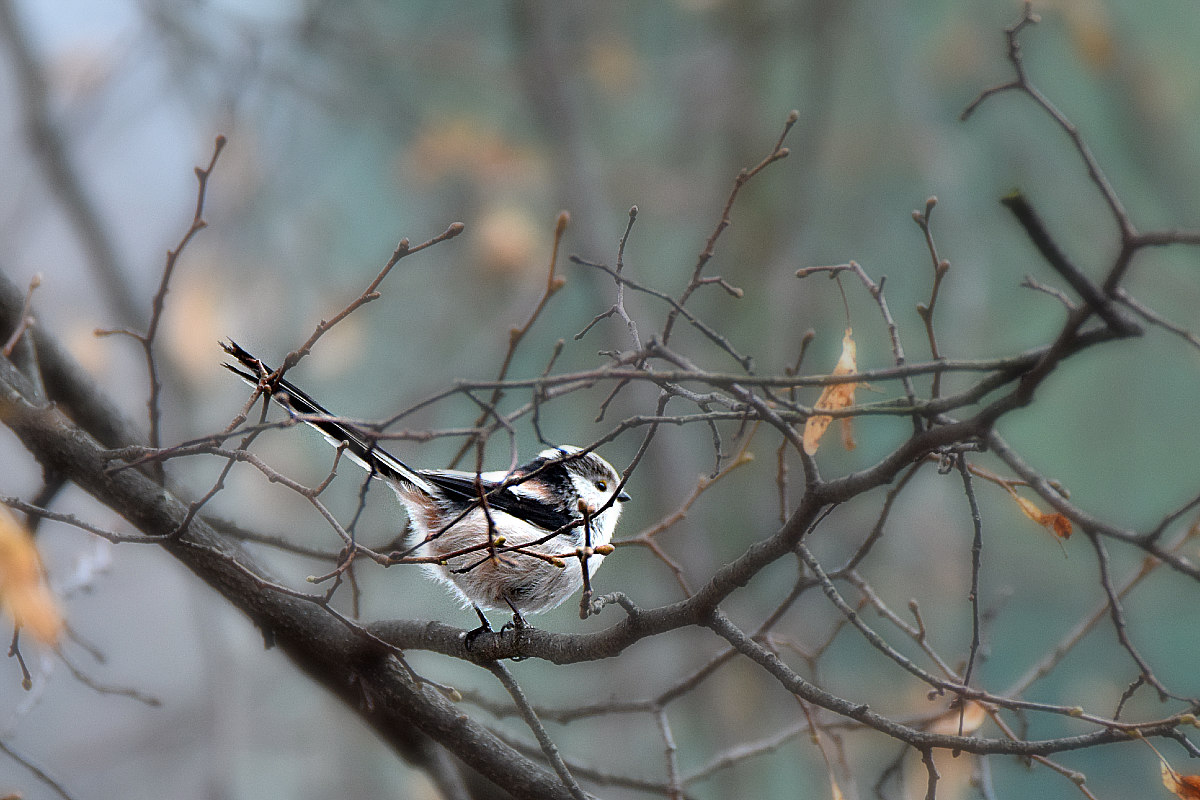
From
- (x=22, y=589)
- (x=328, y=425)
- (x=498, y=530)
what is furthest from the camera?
(x=498, y=530)

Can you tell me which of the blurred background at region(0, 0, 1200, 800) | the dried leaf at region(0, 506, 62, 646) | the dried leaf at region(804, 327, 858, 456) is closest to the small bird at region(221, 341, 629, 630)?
the dried leaf at region(804, 327, 858, 456)

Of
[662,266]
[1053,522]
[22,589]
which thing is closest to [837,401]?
[1053,522]

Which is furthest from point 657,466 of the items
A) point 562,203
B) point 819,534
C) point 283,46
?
point 283,46

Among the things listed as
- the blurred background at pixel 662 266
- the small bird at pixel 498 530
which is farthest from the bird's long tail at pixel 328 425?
the blurred background at pixel 662 266

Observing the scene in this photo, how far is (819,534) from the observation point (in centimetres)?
468

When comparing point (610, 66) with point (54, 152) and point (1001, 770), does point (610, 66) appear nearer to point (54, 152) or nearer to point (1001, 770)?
point (54, 152)

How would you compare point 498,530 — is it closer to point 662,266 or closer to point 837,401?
point 837,401

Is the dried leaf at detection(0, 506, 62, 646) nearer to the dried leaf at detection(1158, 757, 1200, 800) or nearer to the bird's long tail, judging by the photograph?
the bird's long tail

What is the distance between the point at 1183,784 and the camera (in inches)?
51.4

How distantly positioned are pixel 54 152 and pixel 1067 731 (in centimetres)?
554

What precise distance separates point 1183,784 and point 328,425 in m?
1.50

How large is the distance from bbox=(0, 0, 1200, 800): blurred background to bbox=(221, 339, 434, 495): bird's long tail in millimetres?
1655

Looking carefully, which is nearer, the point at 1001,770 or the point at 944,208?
the point at 944,208

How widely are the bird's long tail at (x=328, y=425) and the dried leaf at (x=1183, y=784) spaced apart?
120cm
